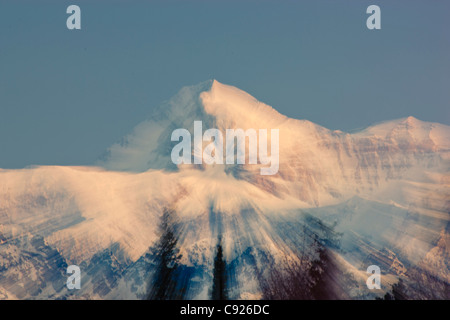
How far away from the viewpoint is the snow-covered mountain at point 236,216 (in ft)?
135

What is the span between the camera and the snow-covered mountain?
41.1 meters

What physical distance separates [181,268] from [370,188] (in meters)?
24.7

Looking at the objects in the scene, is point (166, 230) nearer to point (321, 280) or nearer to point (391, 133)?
point (321, 280)

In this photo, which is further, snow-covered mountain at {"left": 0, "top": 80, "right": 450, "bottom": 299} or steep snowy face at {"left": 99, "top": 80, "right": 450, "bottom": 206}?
steep snowy face at {"left": 99, "top": 80, "right": 450, "bottom": 206}

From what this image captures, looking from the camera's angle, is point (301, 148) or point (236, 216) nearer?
point (236, 216)

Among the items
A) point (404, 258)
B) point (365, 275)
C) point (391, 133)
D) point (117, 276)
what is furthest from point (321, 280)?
point (391, 133)

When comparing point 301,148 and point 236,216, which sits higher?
point 301,148

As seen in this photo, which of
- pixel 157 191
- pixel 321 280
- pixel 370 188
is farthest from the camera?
pixel 370 188

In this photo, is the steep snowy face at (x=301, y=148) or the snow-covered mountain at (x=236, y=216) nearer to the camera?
the snow-covered mountain at (x=236, y=216)

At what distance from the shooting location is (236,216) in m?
48.5

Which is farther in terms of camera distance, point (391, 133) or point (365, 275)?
point (391, 133)

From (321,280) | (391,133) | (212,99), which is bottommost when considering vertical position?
(321,280)

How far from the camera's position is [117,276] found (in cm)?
4138
